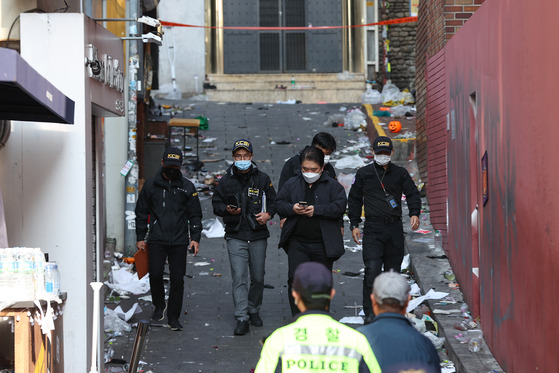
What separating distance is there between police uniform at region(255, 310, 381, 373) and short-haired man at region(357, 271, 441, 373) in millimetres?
163

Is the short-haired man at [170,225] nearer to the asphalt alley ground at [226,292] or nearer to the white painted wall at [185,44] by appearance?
the asphalt alley ground at [226,292]

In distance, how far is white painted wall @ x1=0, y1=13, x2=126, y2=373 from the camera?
7.13 meters

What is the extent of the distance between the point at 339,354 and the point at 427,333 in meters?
5.59

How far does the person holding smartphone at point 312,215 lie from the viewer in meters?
9.15

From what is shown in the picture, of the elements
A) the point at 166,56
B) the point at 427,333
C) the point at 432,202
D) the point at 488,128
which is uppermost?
the point at 166,56

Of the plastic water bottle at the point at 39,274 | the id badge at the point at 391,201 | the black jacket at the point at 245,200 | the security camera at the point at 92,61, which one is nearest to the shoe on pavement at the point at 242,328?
the black jacket at the point at 245,200

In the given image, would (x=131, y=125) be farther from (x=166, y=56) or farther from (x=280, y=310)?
(x=166, y=56)

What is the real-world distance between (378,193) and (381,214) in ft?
0.73

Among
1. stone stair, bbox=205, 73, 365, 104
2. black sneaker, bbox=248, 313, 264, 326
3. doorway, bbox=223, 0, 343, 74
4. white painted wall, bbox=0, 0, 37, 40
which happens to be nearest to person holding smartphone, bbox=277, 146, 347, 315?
black sneaker, bbox=248, 313, 264, 326

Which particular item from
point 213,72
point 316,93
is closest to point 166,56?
point 213,72

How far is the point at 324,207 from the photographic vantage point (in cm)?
916

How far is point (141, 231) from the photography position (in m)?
10.1

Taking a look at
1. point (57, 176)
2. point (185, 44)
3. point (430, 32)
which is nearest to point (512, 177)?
point (57, 176)

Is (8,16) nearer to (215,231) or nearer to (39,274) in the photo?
(39,274)
